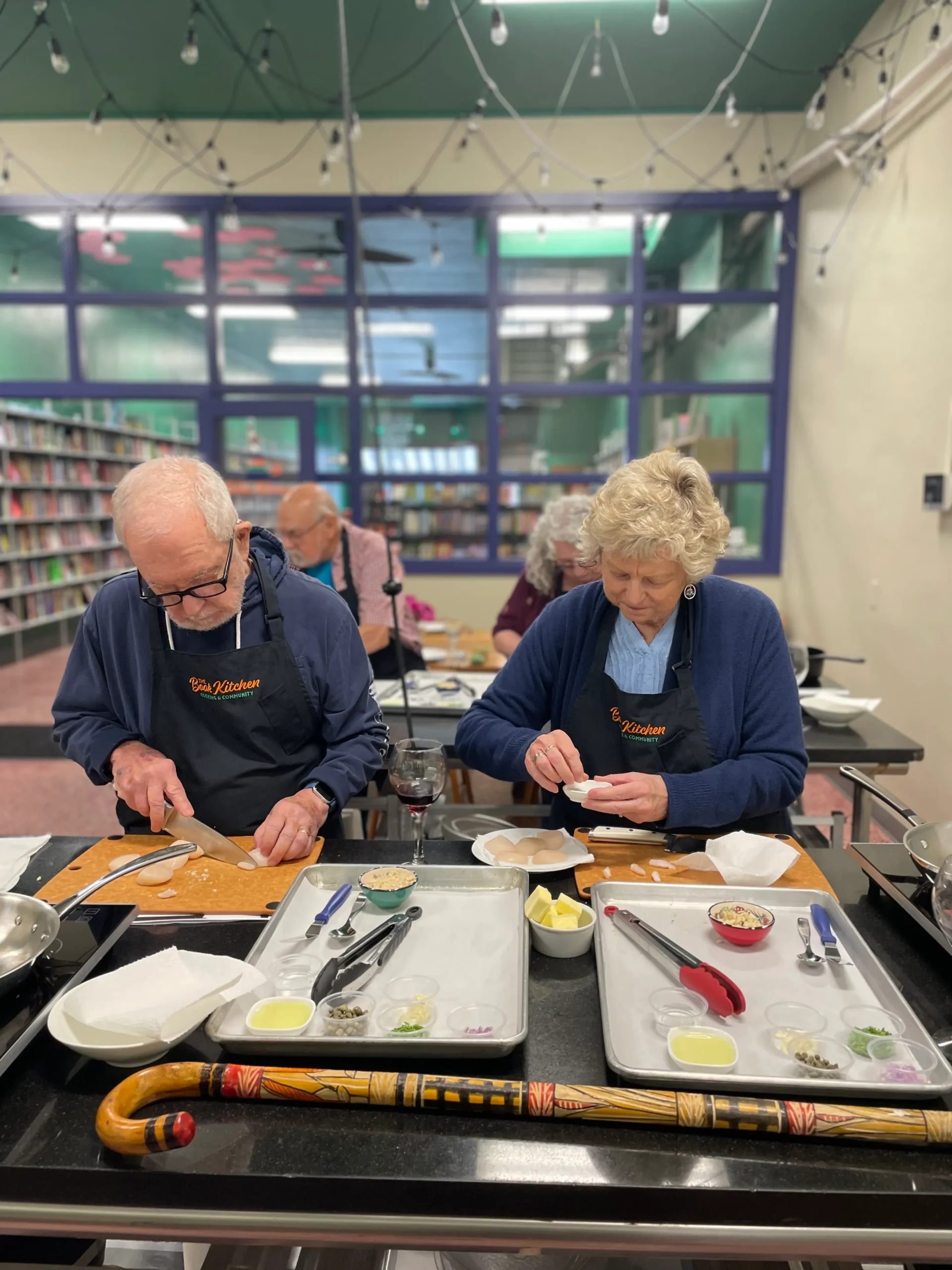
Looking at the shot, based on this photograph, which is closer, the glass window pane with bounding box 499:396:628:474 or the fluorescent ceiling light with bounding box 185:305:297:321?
the fluorescent ceiling light with bounding box 185:305:297:321

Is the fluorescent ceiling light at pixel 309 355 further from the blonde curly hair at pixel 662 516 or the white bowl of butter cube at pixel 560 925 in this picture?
the white bowl of butter cube at pixel 560 925

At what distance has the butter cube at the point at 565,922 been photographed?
1.13 metres

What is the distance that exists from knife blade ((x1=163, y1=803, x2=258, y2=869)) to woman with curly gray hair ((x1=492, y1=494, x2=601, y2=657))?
1.71m

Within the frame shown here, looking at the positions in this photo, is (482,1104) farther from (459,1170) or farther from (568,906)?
(568,906)

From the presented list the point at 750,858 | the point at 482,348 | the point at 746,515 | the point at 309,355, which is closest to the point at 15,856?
the point at 750,858

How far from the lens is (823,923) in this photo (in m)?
1.17

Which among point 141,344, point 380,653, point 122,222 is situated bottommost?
point 380,653

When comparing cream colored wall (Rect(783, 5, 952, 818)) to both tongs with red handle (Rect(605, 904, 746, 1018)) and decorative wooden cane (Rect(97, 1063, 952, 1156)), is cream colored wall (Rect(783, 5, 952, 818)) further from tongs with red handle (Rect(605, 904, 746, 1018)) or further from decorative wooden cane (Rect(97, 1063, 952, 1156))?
decorative wooden cane (Rect(97, 1063, 952, 1156))

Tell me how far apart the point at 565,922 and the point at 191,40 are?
5289 millimetres

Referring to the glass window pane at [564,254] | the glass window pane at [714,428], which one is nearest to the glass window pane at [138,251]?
the glass window pane at [564,254]

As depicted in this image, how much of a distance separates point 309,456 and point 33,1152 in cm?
628

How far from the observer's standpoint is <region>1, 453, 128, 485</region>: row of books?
28.5 feet

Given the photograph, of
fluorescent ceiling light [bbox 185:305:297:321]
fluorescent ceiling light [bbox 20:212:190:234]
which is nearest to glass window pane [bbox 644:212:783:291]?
fluorescent ceiling light [bbox 185:305:297:321]

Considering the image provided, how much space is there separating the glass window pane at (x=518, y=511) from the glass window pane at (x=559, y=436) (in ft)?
0.50
